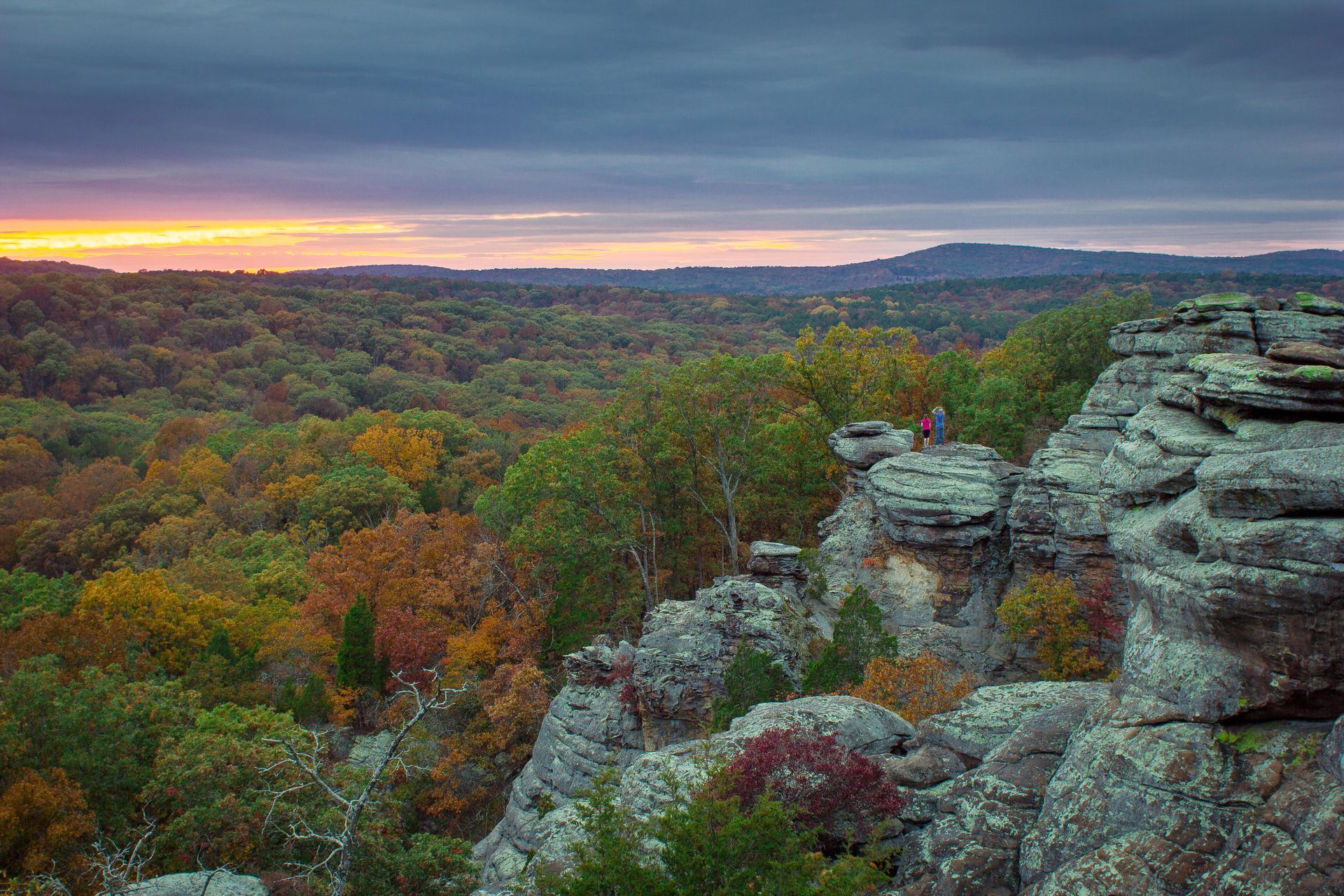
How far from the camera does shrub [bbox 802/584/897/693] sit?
84.1 ft

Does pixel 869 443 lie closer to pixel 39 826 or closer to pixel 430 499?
pixel 39 826

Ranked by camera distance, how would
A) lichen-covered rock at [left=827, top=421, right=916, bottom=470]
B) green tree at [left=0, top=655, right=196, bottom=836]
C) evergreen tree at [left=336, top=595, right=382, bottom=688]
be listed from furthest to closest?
1. evergreen tree at [left=336, top=595, right=382, bottom=688]
2. lichen-covered rock at [left=827, top=421, right=916, bottom=470]
3. green tree at [left=0, top=655, right=196, bottom=836]

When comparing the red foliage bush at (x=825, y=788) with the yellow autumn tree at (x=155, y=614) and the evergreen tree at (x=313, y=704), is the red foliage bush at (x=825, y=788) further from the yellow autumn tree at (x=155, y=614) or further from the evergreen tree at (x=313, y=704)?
the yellow autumn tree at (x=155, y=614)

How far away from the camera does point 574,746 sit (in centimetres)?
2734

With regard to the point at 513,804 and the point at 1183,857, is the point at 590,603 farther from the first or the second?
the point at 1183,857

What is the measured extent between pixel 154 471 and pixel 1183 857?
284ft

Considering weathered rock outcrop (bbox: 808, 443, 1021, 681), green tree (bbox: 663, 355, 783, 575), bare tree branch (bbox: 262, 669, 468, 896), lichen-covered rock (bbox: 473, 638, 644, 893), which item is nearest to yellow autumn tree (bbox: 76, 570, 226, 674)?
lichen-covered rock (bbox: 473, 638, 644, 893)

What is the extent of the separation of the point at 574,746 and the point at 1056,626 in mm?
15950

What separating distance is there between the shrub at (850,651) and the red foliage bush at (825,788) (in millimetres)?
8542

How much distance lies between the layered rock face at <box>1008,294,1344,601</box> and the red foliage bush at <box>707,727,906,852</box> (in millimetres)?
12286

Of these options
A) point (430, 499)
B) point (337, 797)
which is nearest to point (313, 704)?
point (337, 797)

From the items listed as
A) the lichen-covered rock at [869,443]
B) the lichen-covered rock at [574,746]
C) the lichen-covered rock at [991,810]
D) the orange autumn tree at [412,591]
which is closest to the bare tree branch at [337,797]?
the lichen-covered rock at [574,746]

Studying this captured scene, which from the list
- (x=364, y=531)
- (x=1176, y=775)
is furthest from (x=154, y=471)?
(x=1176, y=775)

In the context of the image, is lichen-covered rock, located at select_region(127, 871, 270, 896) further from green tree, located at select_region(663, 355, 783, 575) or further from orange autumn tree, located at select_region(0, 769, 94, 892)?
green tree, located at select_region(663, 355, 783, 575)
